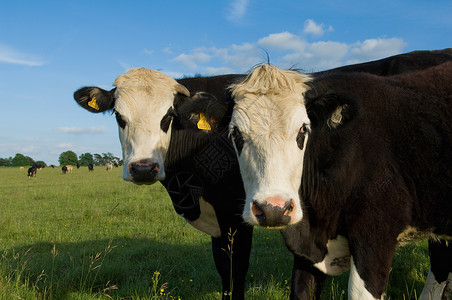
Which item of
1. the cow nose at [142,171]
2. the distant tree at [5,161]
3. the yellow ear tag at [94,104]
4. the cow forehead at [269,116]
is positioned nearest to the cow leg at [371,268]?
the cow forehead at [269,116]

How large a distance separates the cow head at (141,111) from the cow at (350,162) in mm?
1600

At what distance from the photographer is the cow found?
3000 millimetres

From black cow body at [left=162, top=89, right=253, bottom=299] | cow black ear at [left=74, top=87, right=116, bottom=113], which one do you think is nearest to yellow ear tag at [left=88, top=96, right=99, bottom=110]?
cow black ear at [left=74, top=87, right=116, bottom=113]

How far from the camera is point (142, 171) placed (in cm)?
450

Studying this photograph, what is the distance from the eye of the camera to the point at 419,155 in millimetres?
3199

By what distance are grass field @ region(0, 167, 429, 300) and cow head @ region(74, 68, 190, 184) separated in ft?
3.75

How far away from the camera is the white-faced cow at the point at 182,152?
4.61 metres

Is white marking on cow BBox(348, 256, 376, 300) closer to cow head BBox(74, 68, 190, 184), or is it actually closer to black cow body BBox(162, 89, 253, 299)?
black cow body BBox(162, 89, 253, 299)

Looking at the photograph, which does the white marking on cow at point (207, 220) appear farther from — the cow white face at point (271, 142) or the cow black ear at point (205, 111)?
the cow white face at point (271, 142)

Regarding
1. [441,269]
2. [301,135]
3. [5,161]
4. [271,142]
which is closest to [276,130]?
[271,142]

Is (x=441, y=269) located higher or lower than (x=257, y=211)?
lower

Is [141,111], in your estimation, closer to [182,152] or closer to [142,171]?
[182,152]

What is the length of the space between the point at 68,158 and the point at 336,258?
376 feet

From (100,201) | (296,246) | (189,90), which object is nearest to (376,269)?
(296,246)
